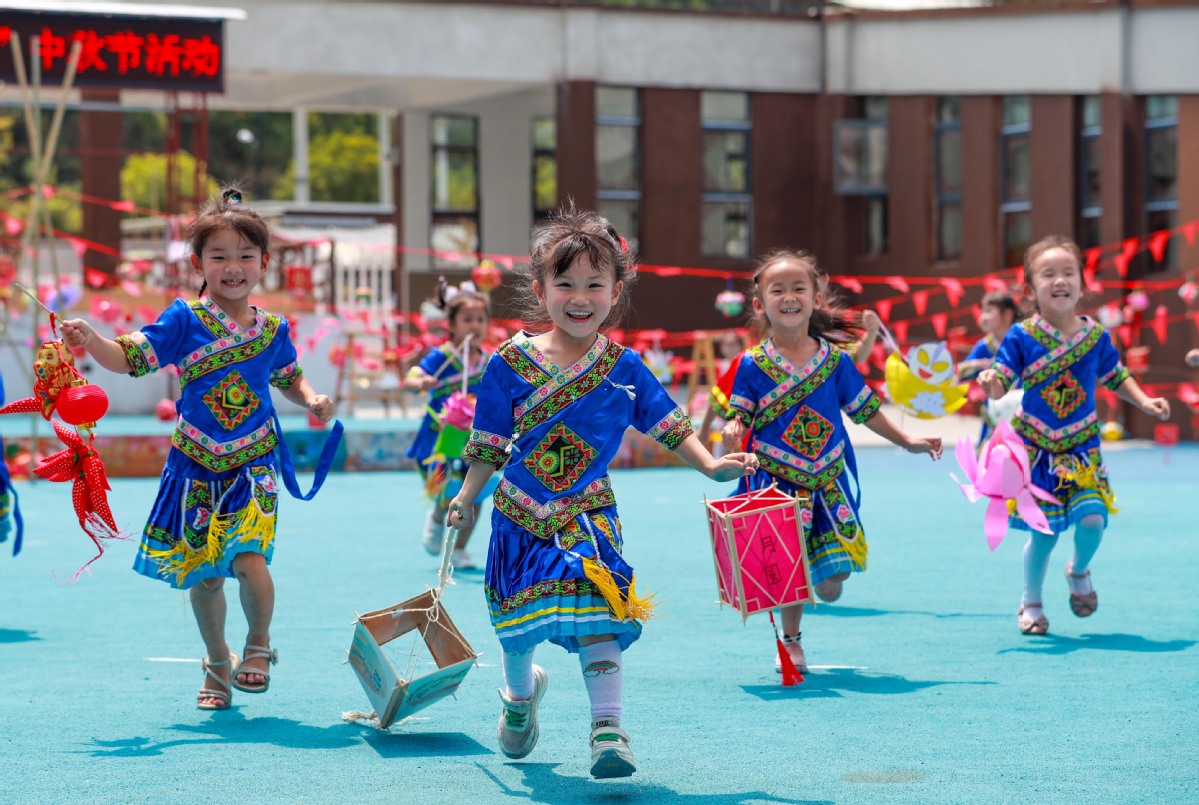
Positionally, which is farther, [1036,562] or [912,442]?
[1036,562]

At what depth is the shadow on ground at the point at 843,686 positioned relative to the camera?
16.0 ft

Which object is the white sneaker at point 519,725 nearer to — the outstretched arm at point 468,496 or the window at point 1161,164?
the outstretched arm at point 468,496

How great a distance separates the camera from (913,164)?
1947 cm

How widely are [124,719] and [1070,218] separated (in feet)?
49.7

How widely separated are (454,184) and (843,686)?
59.8 ft

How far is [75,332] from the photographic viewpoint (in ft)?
13.7

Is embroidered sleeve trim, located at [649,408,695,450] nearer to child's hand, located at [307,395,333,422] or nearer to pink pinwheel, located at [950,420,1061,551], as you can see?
child's hand, located at [307,395,333,422]

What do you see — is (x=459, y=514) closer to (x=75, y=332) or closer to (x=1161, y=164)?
(x=75, y=332)

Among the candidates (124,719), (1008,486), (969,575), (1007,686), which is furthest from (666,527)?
(124,719)

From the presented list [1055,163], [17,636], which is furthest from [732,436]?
[1055,163]

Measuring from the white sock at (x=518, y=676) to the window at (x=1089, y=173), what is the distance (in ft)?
49.6

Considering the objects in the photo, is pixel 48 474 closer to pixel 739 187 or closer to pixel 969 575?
pixel 969 575

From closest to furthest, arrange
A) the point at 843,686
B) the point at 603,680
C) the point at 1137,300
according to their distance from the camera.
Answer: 1. the point at 603,680
2. the point at 843,686
3. the point at 1137,300

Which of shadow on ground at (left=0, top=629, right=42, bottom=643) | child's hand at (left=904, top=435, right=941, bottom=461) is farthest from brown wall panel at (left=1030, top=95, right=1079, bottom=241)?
shadow on ground at (left=0, top=629, right=42, bottom=643)
